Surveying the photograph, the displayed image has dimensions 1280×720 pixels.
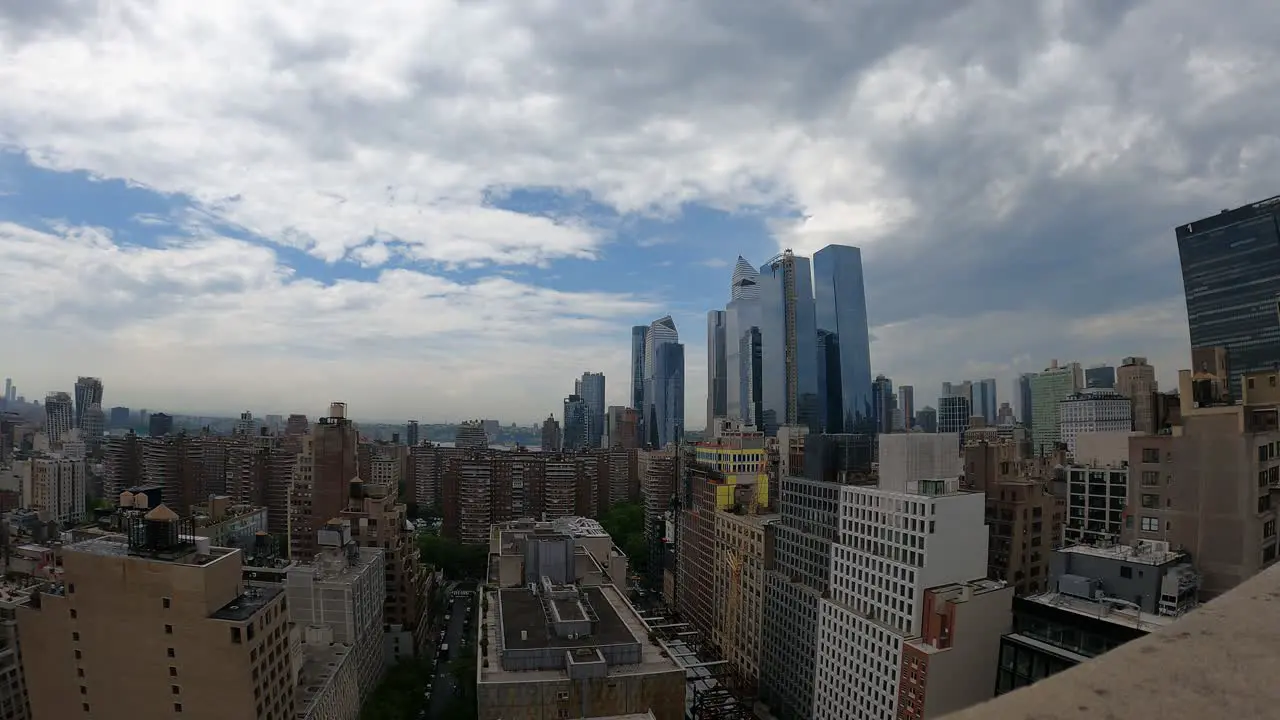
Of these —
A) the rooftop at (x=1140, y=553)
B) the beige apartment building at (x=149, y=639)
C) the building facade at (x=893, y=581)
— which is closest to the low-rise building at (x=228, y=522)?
the beige apartment building at (x=149, y=639)

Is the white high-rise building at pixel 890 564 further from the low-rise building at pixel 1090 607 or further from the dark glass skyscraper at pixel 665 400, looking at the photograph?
the dark glass skyscraper at pixel 665 400

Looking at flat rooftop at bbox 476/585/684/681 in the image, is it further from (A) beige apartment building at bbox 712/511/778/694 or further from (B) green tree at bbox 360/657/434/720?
(A) beige apartment building at bbox 712/511/778/694

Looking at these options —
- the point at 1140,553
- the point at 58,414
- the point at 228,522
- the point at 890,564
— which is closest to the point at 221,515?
the point at 228,522

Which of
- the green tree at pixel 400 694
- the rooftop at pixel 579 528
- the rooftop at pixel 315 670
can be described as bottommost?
the green tree at pixel 400 694

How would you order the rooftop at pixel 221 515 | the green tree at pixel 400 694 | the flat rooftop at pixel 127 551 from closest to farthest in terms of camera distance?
the flat rooftop at pixel 127 551 < the green tree at pixel 400 694 < the rooftop at pixel 221 515

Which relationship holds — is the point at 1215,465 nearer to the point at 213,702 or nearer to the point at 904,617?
the point at 904,617

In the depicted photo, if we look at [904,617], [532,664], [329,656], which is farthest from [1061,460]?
[329,656]

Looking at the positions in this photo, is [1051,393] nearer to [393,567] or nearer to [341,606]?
[393,567]
